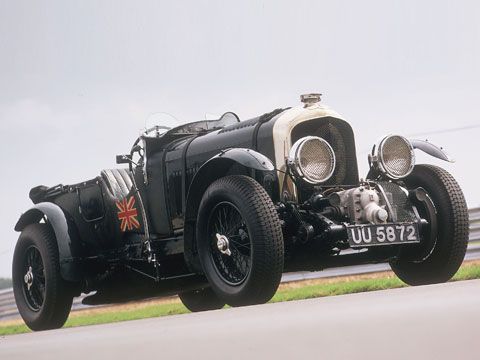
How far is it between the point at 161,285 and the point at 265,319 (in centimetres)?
318

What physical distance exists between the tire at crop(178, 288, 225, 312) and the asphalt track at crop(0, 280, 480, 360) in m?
3.35

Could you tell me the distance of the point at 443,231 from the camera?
5.25 meters

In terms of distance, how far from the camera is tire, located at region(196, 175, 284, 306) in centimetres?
438

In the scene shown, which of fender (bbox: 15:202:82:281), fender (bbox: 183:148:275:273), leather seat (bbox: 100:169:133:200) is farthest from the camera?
leather seat (bbox: 100:169:133:200)

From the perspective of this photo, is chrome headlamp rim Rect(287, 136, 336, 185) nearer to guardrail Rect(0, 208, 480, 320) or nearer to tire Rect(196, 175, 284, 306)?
tire Rect(196, 175, 284, 306)

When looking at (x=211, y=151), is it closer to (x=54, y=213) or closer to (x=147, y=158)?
(x=147, y=158)

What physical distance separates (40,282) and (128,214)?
0.96 meters

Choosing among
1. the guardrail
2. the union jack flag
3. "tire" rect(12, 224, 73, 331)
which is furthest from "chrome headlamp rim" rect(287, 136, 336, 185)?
the guardrail

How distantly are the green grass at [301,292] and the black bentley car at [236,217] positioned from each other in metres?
1.58

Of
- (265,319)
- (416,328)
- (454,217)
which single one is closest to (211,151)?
(454,217)

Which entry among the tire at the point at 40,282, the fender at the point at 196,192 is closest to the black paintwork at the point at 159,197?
the fender at the point at 196,192

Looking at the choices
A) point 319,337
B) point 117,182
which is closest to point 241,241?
point 117,182

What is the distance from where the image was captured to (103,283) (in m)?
6.19

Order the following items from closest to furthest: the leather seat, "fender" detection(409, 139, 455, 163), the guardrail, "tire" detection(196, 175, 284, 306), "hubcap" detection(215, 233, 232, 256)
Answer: "tire" detection(196, 175, 284, 306) → "hubcap" detection(215, 233, 232, 256) → "fender" detection(409, 139, 455, 163) → the leather seat → the guardrail
